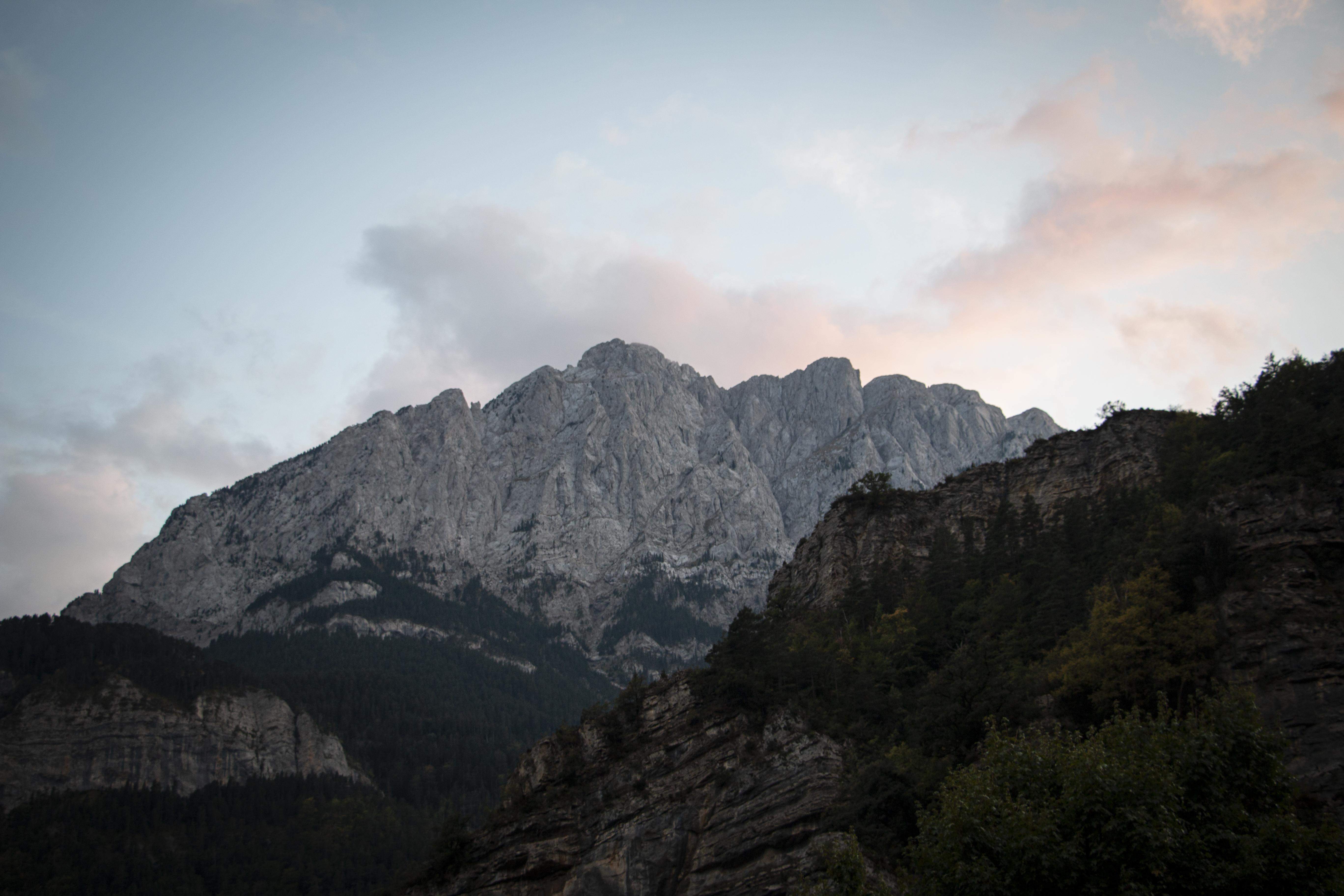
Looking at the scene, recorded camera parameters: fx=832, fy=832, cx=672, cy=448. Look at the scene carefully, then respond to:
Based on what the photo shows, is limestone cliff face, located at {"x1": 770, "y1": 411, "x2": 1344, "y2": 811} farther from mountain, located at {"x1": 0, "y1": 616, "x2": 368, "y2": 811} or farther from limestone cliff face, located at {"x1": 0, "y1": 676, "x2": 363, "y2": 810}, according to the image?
mountain, located at {"x1": 0, "y1": 616, "x2": 368, "y2": 811}

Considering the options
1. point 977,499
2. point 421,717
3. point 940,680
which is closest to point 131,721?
point 421,717

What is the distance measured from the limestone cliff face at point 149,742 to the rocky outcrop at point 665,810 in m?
102

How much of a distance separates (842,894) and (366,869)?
367 ft

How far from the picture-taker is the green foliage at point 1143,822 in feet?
74.0

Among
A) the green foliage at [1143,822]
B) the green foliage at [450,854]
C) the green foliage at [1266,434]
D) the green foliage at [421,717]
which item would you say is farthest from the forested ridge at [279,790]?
the green foliage at [1266,434]

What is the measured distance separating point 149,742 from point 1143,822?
158720 mm

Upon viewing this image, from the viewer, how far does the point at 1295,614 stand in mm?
37719

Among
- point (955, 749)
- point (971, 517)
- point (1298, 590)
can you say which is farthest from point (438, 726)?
point (1298, 590)

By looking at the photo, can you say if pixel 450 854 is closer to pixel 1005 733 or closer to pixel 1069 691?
pixel 1005 733

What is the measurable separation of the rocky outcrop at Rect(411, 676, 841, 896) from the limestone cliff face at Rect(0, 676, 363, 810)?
10223 centimetres

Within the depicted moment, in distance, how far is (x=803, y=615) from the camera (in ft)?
270

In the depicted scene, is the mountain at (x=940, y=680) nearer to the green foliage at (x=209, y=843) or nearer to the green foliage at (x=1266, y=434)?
the green foliage at (x=1266, y=434)

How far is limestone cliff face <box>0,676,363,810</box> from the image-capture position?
438 feet

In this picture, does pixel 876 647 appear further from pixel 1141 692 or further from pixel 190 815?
pixel 190 815
